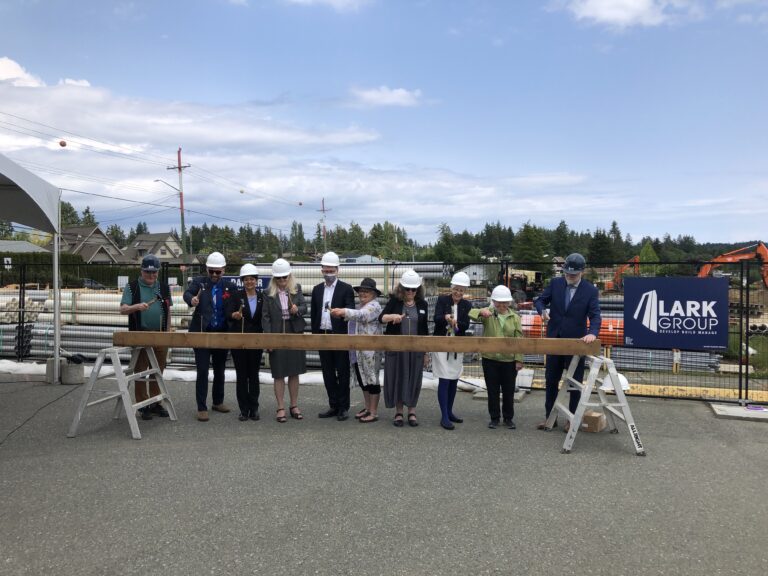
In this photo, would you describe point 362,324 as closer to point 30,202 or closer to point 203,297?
point 203,297

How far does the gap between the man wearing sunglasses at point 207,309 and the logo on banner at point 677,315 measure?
5.53 metres

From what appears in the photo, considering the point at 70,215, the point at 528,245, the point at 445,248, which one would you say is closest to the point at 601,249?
the point at 528,245

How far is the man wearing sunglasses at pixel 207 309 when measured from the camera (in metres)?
6.99

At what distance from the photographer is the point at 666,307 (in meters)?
8.12

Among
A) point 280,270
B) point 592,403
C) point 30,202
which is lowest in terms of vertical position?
point 592,403

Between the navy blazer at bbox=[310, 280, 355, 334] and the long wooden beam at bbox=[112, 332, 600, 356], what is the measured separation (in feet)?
2.23

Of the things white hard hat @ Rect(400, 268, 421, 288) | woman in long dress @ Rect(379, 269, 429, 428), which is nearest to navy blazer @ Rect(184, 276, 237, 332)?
woman in long dress @ Rect(379, 269, 429, 428)

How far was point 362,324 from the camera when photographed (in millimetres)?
6883

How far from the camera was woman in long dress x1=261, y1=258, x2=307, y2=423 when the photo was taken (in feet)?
22.8

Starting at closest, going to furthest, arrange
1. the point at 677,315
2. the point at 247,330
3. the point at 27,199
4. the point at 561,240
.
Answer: the point at 247,330
the point at 27,199
the point at 677,315
the point at 561,240

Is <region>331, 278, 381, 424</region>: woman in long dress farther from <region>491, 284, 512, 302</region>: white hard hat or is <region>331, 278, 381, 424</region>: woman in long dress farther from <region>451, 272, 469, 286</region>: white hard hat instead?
<region>491, 284, 512, 302</region>: white hard hat

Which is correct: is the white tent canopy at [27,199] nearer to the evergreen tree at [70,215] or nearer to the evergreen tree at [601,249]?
the evergreen tree at [601,249]

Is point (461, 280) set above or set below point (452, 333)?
above

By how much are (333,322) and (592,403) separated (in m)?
2.99
